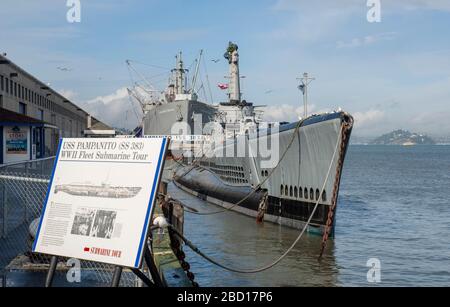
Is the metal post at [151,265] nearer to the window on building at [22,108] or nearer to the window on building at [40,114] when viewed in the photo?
the window on building at [22,108]

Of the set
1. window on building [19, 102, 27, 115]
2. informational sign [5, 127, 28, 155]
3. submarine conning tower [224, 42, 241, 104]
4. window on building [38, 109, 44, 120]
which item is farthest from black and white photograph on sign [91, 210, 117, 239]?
window on building [38, 109, 44, 120]

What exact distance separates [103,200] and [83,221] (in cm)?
34

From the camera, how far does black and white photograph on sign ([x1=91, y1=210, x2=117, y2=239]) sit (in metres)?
5.68

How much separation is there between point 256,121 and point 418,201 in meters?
16.0

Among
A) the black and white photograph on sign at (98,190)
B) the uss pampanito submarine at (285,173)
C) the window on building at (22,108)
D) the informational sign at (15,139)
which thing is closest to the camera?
the black and white photograph on sign at (98,190)

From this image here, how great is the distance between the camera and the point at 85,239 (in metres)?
5.82

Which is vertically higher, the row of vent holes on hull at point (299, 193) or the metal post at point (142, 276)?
the row of vent holes on hull at point (299, 193)

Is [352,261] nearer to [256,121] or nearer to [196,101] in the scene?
[256,121]

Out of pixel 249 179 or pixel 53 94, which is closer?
pixel 249 179

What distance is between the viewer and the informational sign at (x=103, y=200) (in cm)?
560

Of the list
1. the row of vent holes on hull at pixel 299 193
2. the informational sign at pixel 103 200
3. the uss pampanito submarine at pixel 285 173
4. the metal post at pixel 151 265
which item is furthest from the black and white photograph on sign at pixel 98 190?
the row of vent holes on hull at pixel 299 193

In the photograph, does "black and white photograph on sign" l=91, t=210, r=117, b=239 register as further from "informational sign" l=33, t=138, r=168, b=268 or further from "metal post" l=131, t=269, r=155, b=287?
"metal post" l=131, t=269, r=155, b=287

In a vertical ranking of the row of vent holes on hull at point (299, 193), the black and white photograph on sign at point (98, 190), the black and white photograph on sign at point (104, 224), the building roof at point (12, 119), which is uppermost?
the building roof at point (12, 119)
